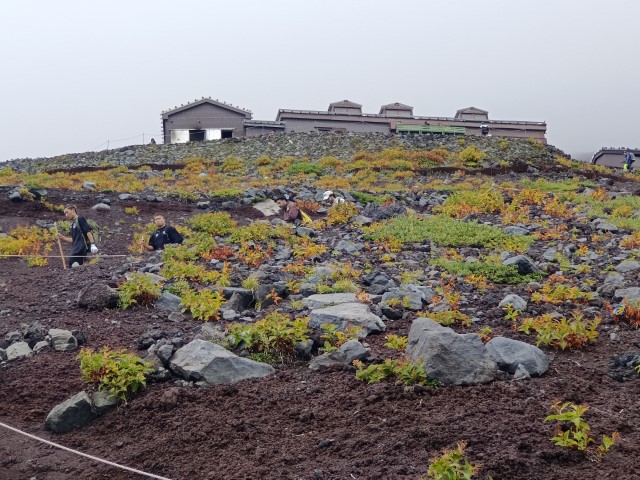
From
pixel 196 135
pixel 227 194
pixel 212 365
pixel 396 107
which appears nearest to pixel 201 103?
pixel 196 135

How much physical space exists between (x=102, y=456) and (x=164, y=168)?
29278 mm

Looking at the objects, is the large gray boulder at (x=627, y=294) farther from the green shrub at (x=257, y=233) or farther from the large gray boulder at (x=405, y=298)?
the green shrub at (x=257, y=233)

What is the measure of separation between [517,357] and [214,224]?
1063 cm

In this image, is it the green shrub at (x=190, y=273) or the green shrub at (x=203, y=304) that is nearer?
the green shrub at (x=203, y=304)

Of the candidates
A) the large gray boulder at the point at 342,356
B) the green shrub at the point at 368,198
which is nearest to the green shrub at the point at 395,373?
the large gray boulder at the point at 342,356

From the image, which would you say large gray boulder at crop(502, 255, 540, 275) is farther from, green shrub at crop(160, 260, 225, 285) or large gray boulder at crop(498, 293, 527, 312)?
green shrub at crop(160, 260, 225, 285)

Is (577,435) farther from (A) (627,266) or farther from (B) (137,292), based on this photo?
(A) (627,266)

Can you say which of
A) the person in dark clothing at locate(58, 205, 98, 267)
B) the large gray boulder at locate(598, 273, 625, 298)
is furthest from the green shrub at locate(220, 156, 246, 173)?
the large gray boulder at locate(598, 273, 625, 298)

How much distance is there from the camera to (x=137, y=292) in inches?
338

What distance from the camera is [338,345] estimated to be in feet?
21.8

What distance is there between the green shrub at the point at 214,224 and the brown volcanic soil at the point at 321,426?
8487mm

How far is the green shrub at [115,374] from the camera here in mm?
5770

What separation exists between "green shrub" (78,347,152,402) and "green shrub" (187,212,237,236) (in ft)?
30.0

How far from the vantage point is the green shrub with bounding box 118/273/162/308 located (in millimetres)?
8531
